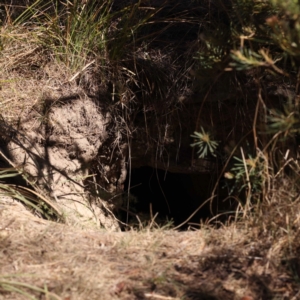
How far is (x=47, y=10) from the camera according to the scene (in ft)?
16.0

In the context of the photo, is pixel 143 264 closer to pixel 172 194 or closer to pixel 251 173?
pixel 251 173

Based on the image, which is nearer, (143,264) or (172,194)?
(143,264)

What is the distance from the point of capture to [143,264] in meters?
2.95

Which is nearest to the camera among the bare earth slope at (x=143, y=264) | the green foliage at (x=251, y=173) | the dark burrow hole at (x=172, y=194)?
the bare earth slope at (x=143, y=264)

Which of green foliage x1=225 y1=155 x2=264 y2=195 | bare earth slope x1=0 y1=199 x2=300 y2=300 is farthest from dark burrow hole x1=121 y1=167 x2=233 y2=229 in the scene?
bare earth slope x1=0 y1=199 x2=300 y2=300

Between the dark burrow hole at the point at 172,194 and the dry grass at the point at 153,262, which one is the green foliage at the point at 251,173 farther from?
the dark burrow hole at the point at 172,194

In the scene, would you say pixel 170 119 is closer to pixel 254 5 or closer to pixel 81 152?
pixel 81 152

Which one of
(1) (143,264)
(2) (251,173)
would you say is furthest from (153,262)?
(2) (251,173)

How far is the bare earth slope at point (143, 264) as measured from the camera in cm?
→ 275

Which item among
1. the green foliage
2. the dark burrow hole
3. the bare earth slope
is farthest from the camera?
the dark burrow hole

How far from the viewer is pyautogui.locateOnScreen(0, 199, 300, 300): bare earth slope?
9.03 feet

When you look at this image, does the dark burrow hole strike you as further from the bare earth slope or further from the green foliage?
the bare earth slope

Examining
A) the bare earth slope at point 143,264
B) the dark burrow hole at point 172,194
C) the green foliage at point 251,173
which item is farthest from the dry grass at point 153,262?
the dark burrow hole at point 172,194

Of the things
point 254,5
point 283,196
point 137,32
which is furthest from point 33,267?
point 137,32
